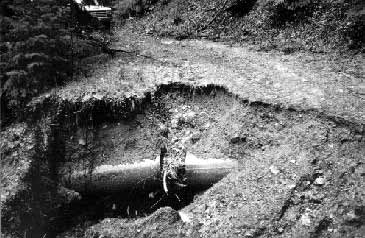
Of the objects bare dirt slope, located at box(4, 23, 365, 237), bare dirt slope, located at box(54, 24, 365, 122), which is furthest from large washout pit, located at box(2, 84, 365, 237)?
bare dirt slope, located at box(54, 24, 365, 122)

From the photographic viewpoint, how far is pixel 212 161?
27.9 feet

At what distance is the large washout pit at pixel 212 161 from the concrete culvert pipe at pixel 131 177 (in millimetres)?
72

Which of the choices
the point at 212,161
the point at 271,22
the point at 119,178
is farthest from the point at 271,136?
the point at 271,22

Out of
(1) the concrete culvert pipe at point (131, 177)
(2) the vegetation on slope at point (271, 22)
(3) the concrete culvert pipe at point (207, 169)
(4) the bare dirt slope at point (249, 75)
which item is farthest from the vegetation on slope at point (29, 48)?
(2) the vegetation on slope at point (271, 22)

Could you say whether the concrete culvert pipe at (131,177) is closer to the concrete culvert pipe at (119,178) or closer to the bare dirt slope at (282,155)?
the concrete culvert pipe at (119,178)

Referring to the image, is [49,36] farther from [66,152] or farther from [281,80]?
[281,80]

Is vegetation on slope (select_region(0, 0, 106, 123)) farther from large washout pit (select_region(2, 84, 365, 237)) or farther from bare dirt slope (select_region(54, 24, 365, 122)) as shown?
large washout pit (select_region(2, 84, 365, 237))

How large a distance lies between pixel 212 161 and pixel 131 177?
7.20 ft

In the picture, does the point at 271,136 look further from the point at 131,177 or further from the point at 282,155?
the point at 131,177

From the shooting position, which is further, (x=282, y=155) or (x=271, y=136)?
(x=271, y=136)

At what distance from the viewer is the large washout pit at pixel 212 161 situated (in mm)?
6910

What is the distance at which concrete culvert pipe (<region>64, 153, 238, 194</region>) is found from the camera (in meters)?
8.52

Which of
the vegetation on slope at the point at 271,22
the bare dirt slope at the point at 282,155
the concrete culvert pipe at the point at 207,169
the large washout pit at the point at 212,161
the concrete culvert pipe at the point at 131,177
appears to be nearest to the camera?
the bare dirt slope at the point at 282,155

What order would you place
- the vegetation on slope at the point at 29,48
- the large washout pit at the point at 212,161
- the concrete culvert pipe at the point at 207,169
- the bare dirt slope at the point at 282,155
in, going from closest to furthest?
1. the bare dirt slope at the point at 282,155
2. the large washout pit at the point at 212,161
3. the concrete culvert pipe at the point at 207,169
4. the vegetation on slope at the point at 29,48
